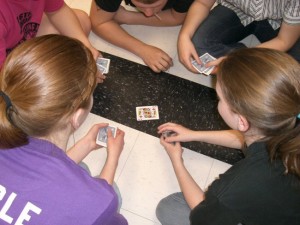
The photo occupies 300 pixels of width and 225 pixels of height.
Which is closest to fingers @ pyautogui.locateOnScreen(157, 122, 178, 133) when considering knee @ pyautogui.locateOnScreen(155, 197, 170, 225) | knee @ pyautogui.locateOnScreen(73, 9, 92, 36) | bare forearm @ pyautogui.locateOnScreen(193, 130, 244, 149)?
bare forearm @ pyautogui.locateOnScreen(193, 130, 244, 149)

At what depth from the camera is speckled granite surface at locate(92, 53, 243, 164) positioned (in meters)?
2.04

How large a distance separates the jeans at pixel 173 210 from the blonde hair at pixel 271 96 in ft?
2.10

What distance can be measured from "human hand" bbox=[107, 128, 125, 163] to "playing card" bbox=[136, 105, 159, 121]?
186mm

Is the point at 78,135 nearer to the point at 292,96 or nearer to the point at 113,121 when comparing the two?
the point at 113,121

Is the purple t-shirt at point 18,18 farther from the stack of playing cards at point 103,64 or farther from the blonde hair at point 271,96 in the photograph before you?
the blonde hair at point 271,96

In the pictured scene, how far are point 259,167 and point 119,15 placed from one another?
162 cm

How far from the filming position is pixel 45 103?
1.03m

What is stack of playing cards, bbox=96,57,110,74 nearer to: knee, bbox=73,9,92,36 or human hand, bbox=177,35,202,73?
knee, bbox=73,9,92,36

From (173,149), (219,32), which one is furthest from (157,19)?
(173,149)

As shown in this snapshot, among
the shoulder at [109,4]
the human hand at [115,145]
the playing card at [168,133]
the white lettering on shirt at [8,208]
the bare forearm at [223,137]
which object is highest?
the shoulder at [109,4]

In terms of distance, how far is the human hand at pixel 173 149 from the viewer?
1.77 meters

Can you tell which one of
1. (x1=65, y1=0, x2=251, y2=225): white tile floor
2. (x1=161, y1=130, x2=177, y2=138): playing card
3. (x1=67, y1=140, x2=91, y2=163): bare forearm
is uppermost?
(x1=161, y1=130, x2=177, y2=138): playing card

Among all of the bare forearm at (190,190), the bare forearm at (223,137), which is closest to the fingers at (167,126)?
the bare forearm at (223,137)

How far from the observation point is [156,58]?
2193 mm
